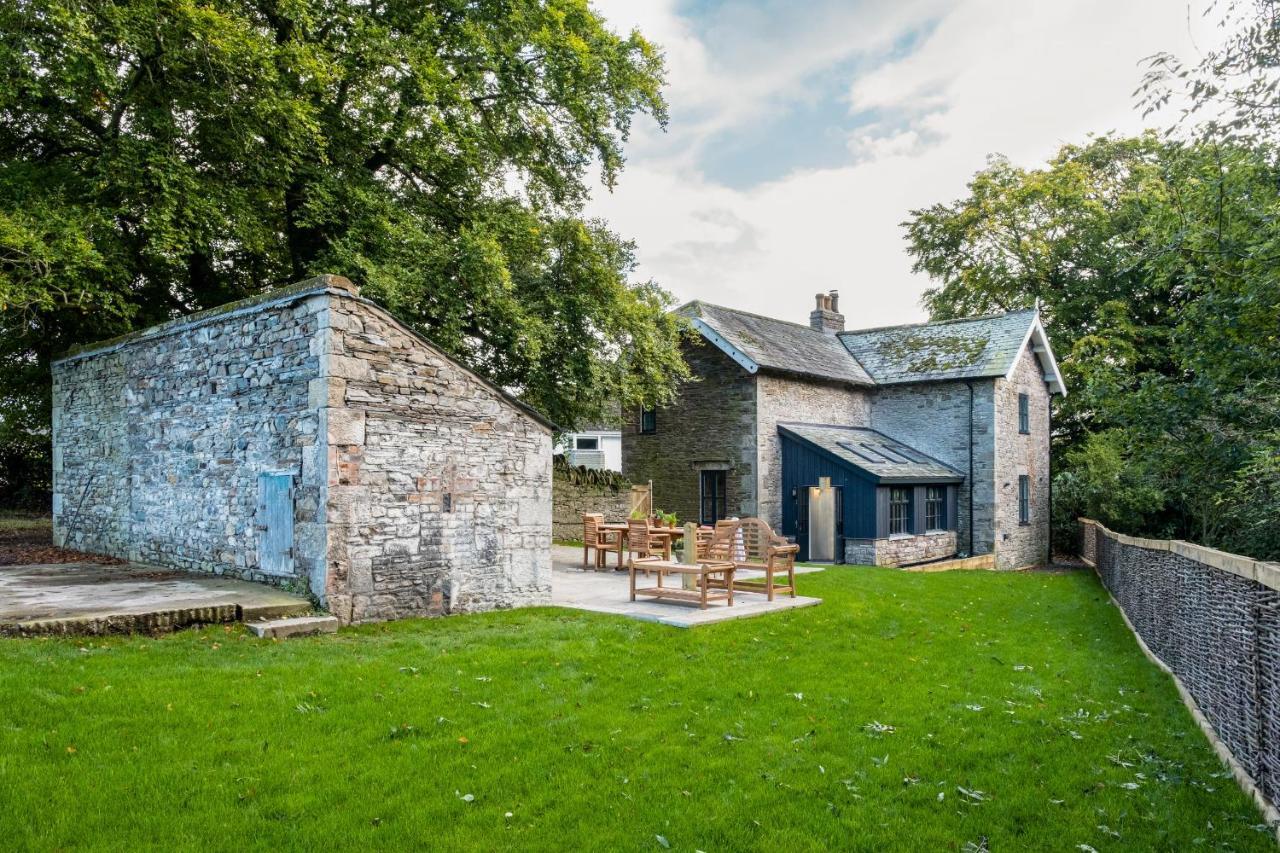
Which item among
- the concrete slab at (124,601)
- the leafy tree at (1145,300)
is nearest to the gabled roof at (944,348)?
the leafy tree at (1145,300)

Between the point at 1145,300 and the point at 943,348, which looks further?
the point at 1145,300

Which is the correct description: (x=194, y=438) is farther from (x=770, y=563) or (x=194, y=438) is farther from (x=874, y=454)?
(x=874, y=454)

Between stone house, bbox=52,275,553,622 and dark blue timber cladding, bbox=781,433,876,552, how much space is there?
10637 millimetres

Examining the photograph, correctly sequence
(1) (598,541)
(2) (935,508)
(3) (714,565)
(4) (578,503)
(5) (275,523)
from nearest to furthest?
(5) (275,523) < (3) (714,565) < (1) (598,541) < (4) (578,503) < (2) (935,508)

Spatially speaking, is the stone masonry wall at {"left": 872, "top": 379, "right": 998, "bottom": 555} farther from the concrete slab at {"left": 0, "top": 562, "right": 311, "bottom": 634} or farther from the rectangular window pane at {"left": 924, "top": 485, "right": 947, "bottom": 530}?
the concrete slab at {"left": 0, "top": 562, "right": 311, "bottom": 634}

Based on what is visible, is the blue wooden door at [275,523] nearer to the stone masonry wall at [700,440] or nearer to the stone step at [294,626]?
the stone step at [294,626]

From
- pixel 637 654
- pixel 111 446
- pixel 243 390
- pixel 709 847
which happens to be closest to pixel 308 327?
pixel 243 390

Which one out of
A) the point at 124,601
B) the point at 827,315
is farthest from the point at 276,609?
the point at 827,315

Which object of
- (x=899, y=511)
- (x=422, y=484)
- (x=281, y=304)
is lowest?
(x=899, y=511)

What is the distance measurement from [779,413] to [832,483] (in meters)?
2.56

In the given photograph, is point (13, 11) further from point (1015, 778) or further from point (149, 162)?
point (1015, 778)

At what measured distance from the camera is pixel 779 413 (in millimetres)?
21781

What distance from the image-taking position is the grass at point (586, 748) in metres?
4.29

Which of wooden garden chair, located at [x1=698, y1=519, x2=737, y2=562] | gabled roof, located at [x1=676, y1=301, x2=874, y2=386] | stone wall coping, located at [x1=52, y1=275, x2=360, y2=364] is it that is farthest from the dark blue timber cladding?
stone wall coping, located at [x1=52, y1=275, x2=360, y2=364]
